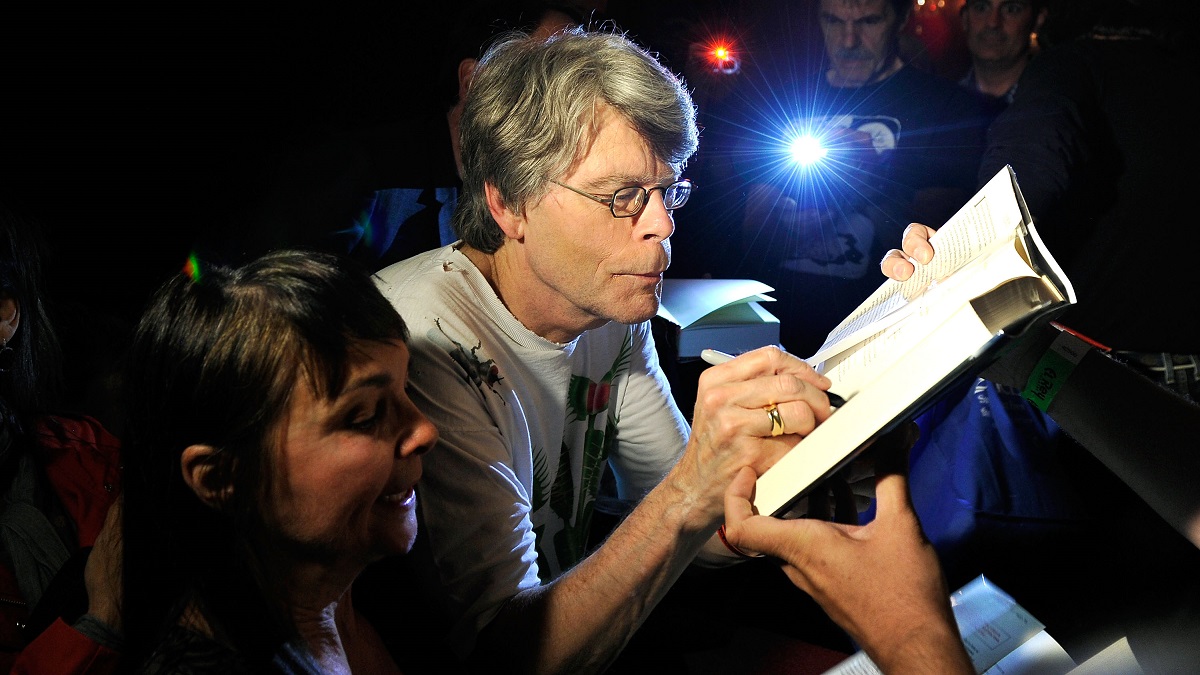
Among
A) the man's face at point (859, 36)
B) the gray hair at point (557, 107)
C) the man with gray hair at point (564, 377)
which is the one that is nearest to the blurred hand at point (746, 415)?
the man with gray hair at point (564, 377)

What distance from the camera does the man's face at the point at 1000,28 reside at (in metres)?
3.23

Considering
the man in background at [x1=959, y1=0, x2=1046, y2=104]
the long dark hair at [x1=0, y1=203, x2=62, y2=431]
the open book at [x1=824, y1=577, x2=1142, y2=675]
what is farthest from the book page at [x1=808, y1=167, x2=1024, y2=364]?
the man in background at [x1=959, y1=0, x2=1046, y2=104]

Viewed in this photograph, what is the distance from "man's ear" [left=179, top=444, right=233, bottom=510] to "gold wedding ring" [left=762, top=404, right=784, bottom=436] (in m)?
0.67

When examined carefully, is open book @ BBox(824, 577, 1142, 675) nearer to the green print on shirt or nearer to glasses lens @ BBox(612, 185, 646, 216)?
the green print on shirt

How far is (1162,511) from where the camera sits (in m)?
1.30

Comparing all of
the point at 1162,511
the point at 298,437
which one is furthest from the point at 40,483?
the point at 1162,511

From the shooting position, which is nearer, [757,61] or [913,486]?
[913,486]

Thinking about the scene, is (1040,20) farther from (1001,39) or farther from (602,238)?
(602,238)

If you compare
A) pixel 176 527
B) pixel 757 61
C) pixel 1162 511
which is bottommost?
pixel 176 527

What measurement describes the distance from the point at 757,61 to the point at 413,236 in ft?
6.38

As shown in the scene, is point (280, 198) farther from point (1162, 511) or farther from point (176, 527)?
point (1162, 511)

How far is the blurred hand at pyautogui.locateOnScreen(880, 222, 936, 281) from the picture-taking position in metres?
1.31

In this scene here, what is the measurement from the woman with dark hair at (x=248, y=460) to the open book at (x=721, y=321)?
1266 mm

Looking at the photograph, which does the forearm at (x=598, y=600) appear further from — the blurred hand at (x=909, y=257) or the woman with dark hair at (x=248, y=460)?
the blurred hand at (x=909, y=257)
